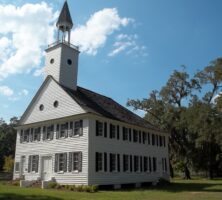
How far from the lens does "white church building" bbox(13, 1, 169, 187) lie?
75.2 feet

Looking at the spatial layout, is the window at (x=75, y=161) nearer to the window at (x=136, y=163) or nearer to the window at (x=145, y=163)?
the window at (x=136, y=163)

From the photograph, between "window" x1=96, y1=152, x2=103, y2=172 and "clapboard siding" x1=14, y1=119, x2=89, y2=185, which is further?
"window" x1=96, y1=152, x2=103, y2=172

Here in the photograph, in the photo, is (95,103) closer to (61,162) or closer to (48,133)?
(48,133)

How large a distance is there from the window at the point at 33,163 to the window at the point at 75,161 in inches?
172

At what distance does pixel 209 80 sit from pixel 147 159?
637 inches

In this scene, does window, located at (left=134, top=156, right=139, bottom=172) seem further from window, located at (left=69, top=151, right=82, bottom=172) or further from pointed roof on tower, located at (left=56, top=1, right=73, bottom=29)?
pointed roof on tower, located at (left=56, top=1, right=73, bottom=29)

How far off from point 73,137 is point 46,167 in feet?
13.1

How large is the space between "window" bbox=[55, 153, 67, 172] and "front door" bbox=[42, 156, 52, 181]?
1.02 m

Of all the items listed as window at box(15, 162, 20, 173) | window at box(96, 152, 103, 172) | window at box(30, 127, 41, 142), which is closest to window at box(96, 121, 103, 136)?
window at box(96, 152, 103, 172)

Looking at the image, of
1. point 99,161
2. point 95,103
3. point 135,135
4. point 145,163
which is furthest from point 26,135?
point 145,163

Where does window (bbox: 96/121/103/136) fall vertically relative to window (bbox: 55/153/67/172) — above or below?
above

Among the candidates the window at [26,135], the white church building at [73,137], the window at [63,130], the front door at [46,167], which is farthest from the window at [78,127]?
the window at [26,135]

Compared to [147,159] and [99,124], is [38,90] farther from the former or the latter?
[147,159]

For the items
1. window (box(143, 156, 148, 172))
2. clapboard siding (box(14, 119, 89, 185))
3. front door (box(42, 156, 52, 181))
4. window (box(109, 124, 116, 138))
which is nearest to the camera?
clapboard siding (box(14, 119, 89, 185))
